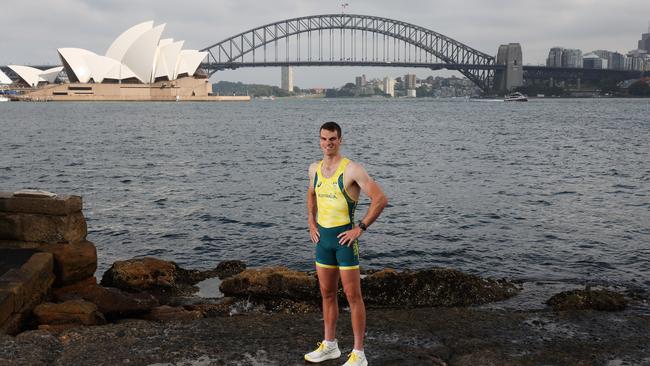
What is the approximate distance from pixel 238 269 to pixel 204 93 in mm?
154390

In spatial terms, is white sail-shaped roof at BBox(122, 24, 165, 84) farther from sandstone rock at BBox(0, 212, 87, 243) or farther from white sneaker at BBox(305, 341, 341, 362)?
white sneaker at BBox(305, 341, 341, 362)

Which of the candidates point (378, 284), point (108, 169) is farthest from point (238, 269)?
point (108, 169)

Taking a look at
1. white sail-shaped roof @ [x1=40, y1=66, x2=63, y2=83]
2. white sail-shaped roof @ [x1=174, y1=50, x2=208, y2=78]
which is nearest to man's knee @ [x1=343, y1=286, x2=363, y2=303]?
white sail-shaped roof @ [x1=174, y1=50, x2=208, y2=78]

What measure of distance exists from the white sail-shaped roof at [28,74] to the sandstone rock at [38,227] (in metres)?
155

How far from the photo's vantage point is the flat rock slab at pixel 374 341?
5.07 metres

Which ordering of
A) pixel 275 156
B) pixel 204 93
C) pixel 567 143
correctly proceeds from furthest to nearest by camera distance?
1. pixel 204 93
2. pixel 567 143
3. pixel 275 156

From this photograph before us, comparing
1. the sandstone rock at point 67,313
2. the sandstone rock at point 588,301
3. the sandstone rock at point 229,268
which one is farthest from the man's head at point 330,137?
the sandstone rock at point 229,268

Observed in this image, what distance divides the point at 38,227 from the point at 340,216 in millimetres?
4512

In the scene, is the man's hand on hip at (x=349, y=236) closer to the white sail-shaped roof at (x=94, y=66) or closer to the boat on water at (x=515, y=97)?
the white sail-shaped roof at (x=94, y=66)

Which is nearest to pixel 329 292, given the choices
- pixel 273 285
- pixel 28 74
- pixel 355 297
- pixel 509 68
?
pixel 355 297

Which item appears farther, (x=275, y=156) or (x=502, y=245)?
(x=275, y=156)

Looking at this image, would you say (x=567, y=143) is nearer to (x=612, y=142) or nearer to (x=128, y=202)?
(x=612, y=142)

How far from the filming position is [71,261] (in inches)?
289

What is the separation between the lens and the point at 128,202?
60.0 feet
